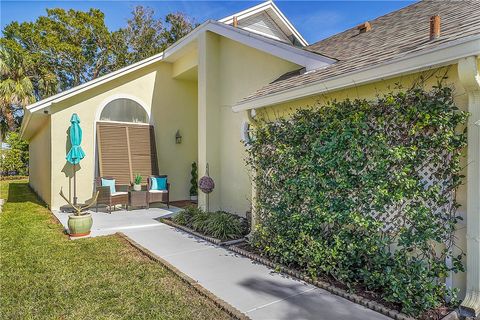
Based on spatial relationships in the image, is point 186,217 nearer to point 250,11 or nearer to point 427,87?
point 427,87

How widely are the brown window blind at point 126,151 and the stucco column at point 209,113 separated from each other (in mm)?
3041

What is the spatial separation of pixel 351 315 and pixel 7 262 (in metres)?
6.22

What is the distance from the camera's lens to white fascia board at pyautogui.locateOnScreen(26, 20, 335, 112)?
21.5 ft

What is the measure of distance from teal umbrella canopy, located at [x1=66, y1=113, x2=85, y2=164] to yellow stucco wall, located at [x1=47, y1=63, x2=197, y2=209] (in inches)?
37.5

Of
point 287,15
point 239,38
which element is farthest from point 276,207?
point 287,15

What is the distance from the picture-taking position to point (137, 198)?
10.4 meters

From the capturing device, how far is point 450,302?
3.78 m

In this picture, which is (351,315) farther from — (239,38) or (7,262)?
(239,38)

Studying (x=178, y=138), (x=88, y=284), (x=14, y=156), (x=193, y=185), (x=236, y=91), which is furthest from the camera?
(x=14, y=156)

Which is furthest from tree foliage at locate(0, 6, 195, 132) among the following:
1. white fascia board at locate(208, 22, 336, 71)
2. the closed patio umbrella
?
white fascia board at locate(208, 22, 336, 71)

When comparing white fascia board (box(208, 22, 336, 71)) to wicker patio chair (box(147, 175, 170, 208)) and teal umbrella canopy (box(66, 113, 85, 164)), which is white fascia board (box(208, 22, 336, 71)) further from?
wicker patio chair (box(147, 175, 170, 208))

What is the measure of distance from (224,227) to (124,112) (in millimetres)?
7345

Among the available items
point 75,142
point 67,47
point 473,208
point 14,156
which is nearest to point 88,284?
point 473,208

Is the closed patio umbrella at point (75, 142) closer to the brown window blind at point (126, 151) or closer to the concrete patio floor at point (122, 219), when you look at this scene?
the brown window blind at point (126, 151)
